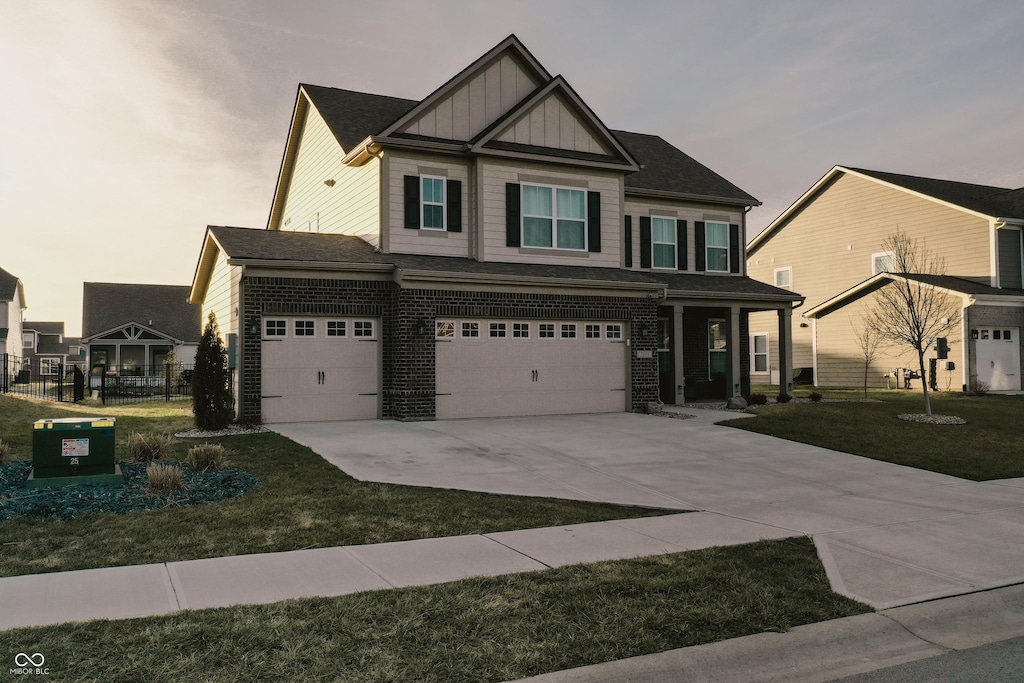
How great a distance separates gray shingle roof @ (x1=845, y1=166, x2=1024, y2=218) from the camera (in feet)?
102

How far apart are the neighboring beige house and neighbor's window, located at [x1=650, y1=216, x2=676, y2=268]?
1100cm

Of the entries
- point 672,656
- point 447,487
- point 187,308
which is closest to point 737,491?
point 447,487

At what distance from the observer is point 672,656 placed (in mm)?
4770

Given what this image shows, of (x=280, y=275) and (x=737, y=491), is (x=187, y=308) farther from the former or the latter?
(x=737, y=491)

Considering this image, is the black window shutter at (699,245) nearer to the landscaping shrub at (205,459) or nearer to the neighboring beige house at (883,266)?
the neighboring beige house at (883,266)

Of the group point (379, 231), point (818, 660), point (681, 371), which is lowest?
point (818, 660)

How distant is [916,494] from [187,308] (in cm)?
5049

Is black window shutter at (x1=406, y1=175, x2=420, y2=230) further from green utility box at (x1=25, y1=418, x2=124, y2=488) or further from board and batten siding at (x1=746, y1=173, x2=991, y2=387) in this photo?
board and batten siding at (x1=746, y1=173, x2=991, y2=387)

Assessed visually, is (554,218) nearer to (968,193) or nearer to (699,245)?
(699,245)

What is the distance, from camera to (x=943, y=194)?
3284 cm

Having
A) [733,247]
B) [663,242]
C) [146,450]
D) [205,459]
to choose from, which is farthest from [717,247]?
[146,450]

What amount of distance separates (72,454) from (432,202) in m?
11.5

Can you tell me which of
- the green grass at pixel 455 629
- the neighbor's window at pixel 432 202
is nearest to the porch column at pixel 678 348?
the neighbor's window at pixel 432 202

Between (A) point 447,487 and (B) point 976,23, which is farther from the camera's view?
(B) point 976,23
